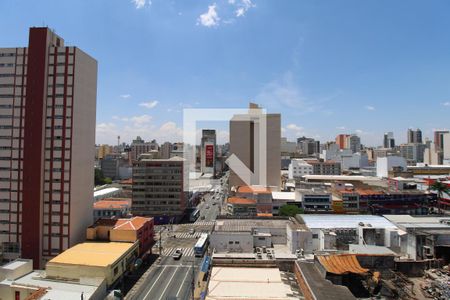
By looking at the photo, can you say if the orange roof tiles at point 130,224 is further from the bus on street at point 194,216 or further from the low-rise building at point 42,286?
the bus on street at point 194,216

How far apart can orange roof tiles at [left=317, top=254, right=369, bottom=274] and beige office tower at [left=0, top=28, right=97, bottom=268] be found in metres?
28.7

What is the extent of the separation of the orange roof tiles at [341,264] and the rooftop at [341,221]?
888 cm

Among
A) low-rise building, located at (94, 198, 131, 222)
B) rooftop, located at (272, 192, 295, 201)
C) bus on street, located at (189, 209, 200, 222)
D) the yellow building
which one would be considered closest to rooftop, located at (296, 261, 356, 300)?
the yellow building

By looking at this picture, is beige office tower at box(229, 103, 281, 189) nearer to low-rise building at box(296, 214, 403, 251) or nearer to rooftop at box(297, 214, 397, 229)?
rooftop at box(297, 214, 397, 229)

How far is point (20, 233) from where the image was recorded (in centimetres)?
3566

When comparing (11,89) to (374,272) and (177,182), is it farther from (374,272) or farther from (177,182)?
(374,272)

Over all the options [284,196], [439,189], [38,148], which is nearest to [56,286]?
[38,148]

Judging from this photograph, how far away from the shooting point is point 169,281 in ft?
107

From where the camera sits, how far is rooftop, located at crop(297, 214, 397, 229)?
4053cm

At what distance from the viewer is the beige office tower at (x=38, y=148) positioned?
3559 cm

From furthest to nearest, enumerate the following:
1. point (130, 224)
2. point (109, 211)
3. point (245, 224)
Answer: point (109, 211) → point (245, 224) → point (130, 224)

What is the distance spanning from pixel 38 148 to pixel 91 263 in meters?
15.8

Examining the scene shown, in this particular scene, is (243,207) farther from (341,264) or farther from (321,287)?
(321,287)

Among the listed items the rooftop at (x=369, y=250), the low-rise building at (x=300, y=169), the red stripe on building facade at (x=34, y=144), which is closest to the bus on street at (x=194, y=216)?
the red stripe on building facade at (x=34, y=144)
